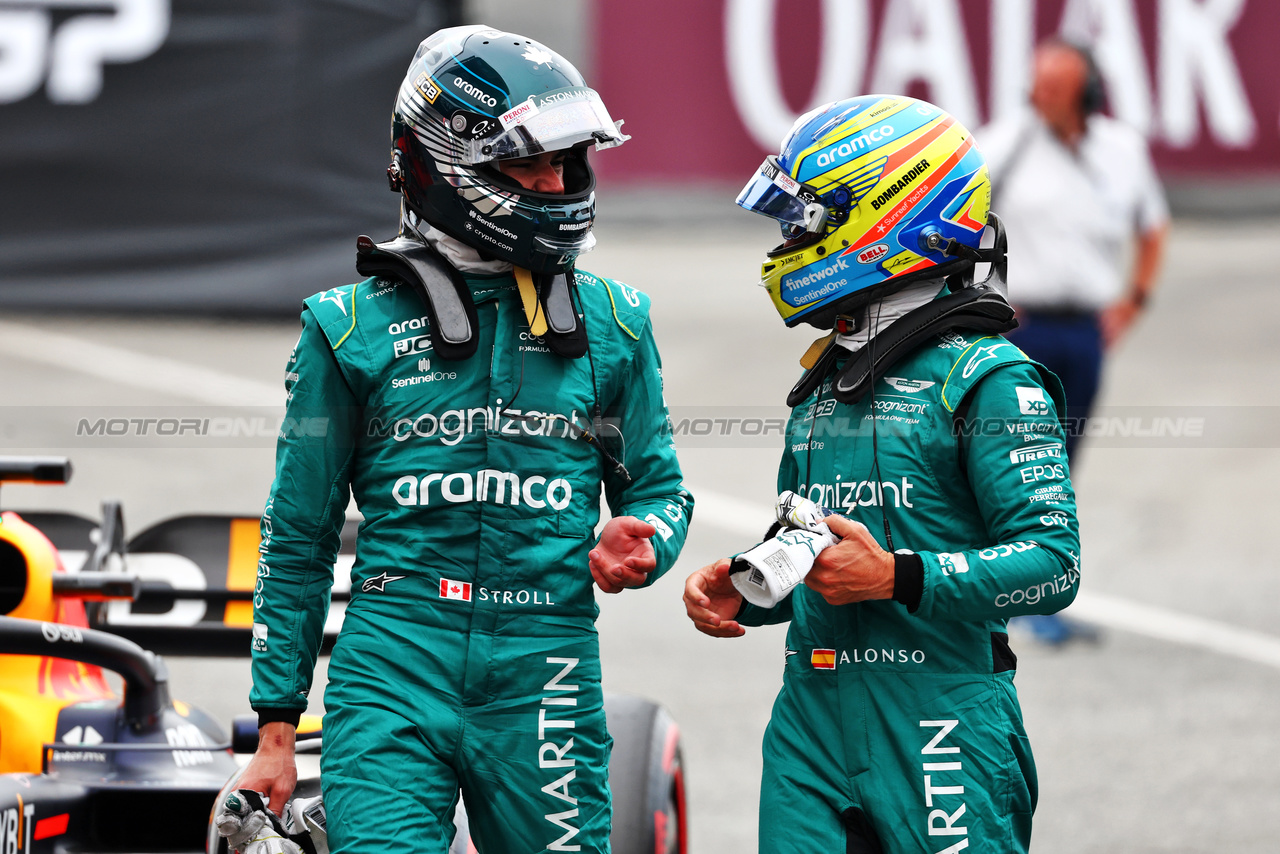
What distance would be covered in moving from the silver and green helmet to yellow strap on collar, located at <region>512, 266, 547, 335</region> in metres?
0.04

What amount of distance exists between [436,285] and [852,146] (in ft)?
2.58

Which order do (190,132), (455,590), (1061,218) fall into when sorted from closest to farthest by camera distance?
(455,590) → (1061,218) → (190,132)

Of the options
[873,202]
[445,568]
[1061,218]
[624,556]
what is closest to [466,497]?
[445,568]

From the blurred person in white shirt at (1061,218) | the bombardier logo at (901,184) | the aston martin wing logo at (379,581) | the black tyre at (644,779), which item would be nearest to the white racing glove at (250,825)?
the aston martin wing logo at (379,581)

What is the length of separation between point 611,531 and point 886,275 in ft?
2.28

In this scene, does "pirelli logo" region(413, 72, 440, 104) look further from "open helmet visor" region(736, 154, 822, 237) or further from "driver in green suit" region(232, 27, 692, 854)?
"open helmet visor" region(736, 154, 822, 237)

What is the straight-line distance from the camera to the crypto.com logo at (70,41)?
955cm

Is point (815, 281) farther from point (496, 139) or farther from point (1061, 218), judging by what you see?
point (1061, 218)

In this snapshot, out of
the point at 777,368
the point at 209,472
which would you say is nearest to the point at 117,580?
the point at 209,472

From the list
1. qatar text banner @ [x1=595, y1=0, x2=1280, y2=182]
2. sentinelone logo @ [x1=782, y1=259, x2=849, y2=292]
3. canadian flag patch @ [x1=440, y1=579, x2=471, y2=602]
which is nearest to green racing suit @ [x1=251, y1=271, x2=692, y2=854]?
canadian flag patch @ [x1=440, y1=579, x2=471, y2=602]

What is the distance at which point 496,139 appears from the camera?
294 centimetres

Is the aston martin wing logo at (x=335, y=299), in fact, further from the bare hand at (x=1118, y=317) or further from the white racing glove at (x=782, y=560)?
the bare hand at (x=1118, y=317)

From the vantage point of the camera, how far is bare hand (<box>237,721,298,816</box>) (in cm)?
287

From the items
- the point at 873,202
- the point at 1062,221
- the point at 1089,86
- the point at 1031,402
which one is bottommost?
the point at 1031,402
